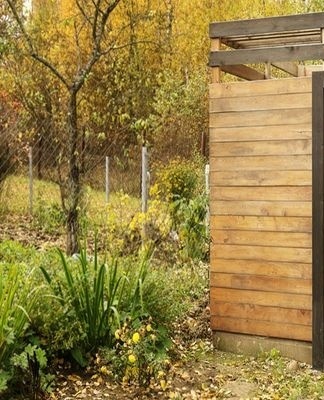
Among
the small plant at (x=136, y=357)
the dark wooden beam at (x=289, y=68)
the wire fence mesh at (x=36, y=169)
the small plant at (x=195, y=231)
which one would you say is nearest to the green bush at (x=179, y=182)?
the wire fence mesh at (x=36, y=169)

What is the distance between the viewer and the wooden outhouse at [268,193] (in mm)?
4727

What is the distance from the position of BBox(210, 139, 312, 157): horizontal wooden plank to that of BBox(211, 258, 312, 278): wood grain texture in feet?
2.75

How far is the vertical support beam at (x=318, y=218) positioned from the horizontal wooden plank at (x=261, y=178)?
10 centimetres

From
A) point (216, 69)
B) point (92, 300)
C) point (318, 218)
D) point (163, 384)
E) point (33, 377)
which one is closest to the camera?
point (33, 377)

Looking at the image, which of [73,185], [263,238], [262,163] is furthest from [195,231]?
[262,163]

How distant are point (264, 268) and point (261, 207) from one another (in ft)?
1.55

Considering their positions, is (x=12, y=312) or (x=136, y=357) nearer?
(x=12, y=312)

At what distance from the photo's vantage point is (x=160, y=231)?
7.61 meters

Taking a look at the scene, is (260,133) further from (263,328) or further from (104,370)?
(104,370)

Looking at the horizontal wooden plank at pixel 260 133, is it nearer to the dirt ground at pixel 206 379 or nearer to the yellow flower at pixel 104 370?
the dirt ground at pixel 206 379

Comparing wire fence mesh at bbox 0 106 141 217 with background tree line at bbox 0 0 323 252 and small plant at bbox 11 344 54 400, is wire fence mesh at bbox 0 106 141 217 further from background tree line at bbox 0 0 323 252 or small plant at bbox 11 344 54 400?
small plant at bbox 11 344 54 400

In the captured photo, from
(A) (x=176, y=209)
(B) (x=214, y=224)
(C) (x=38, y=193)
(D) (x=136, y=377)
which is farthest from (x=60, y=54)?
(D) (x=136, y=377)

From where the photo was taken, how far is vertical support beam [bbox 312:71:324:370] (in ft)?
15.3

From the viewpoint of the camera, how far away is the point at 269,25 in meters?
4.87
